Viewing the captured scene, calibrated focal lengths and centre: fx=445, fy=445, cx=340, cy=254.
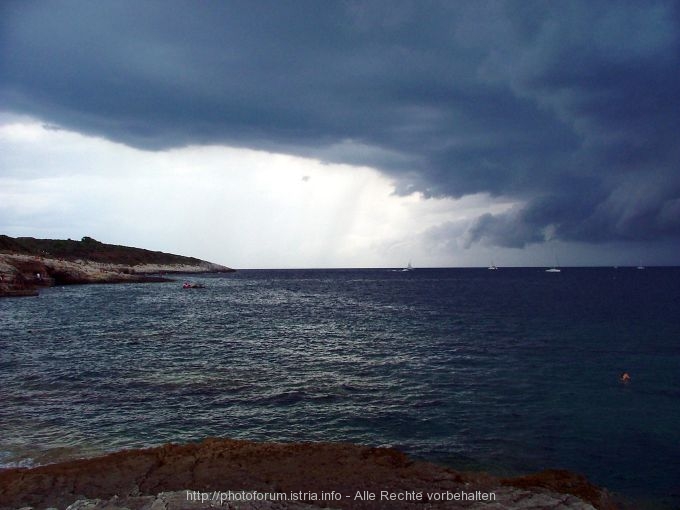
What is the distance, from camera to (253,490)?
12.7 m

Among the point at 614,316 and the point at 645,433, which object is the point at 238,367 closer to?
the point at 645,433

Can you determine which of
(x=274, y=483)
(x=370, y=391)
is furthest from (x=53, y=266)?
(x=274, y=483)

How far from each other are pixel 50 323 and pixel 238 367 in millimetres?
32104

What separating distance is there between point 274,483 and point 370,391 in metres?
13.4

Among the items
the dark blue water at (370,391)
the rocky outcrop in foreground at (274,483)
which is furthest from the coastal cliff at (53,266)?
the rocky outcrop in foreground at (274,483)

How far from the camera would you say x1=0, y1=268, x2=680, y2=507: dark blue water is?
1805cm

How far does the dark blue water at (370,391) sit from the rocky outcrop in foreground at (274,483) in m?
2.60

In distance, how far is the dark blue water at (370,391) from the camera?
18.0m

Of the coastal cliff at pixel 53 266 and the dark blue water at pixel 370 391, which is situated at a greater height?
the coastal cliff at pixel 53 266

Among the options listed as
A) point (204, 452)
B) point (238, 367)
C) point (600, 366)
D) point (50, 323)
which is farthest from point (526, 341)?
point (50, 323)

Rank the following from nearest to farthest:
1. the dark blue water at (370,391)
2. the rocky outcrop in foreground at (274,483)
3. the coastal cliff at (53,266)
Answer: the rocky outcrop in foreground at (274,483) → the dark blue water at (370,391) → the coastal cliff at (53,266)

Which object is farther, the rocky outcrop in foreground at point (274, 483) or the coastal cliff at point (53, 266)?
the coastal cliff at point (53, 266)

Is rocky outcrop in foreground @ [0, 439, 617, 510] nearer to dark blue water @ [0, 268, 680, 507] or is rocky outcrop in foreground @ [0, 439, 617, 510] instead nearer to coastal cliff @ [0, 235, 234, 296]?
dark blue water @ [0, 268, 680, 507]

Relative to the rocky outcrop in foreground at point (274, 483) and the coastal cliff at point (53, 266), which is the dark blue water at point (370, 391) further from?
the coastal cliff at point (53, 266)
